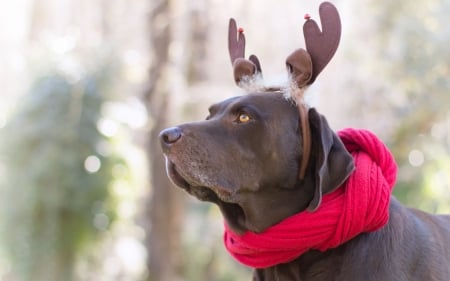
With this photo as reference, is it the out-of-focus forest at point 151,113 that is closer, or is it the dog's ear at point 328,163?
the dog's ear at point 328,163

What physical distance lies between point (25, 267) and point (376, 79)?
3864 millimetres

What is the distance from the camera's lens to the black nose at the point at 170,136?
8.32ft

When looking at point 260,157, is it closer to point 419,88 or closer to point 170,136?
point 170,136

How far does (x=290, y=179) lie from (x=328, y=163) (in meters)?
0.15

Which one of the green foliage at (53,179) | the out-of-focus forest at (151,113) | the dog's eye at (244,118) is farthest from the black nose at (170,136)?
the green foliage at (53,179)

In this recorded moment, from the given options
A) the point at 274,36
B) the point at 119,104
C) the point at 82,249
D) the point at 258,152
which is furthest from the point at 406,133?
the point at 258,152

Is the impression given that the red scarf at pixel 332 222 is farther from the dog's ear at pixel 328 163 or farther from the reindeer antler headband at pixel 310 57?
the reindeer antler headband at pixel 310 57

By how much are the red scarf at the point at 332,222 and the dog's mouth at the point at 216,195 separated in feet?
0.20

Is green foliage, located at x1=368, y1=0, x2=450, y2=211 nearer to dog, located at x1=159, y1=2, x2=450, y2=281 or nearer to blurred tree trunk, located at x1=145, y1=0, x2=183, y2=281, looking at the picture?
blurred tree trunk, located at x1=145, y1=0, x2=183, y2=281

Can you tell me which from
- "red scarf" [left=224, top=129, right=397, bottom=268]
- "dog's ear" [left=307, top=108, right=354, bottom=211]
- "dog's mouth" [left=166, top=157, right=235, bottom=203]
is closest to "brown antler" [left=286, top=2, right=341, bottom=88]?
"dog's ear" [left=307, top=108, right=354, bottom=211]

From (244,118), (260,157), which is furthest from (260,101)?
(260,157)

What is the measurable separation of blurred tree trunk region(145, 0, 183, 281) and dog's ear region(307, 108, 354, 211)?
473 centimetres

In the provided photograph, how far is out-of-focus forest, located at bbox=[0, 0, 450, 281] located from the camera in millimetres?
5980

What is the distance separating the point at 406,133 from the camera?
762 cm
